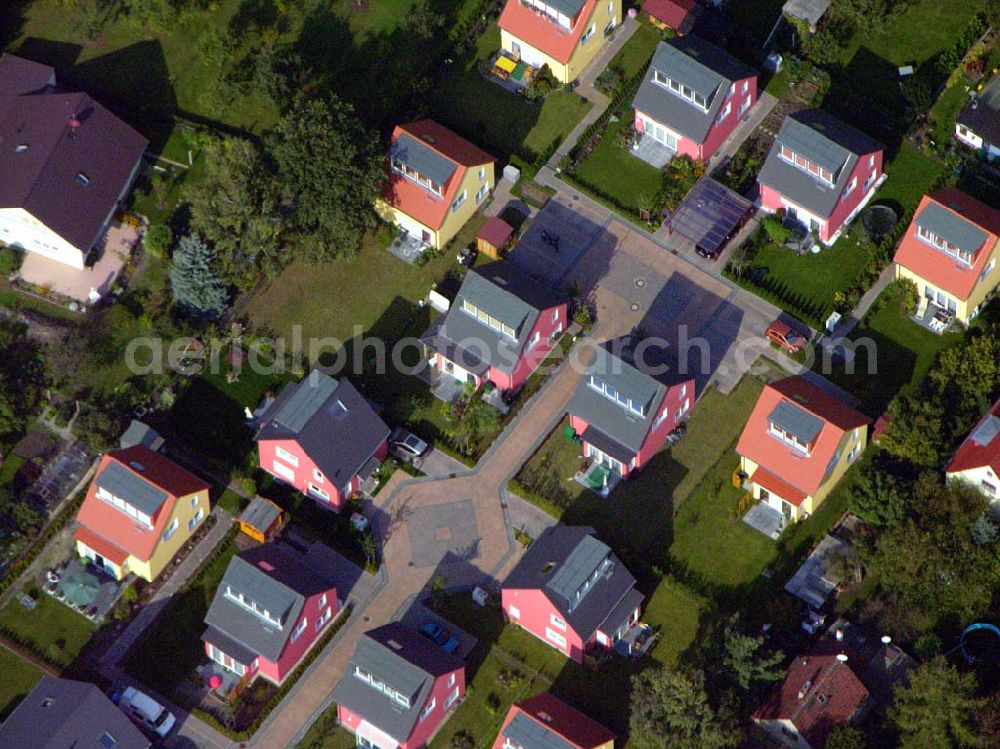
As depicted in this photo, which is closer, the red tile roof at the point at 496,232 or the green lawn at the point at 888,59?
the red tile roof at the point at 496,232

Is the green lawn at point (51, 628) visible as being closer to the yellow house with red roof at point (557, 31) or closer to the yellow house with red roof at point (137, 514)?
the yellow house with red roof at point (137, 514)

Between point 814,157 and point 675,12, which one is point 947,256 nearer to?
point 814,157

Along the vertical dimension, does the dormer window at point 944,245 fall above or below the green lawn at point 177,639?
above

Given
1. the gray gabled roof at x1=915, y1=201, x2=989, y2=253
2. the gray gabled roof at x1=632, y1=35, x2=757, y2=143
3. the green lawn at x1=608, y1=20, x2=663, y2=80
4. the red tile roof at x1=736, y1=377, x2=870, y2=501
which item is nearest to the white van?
the red tile roof at x1=736, y1=377, x2=870, y2=501

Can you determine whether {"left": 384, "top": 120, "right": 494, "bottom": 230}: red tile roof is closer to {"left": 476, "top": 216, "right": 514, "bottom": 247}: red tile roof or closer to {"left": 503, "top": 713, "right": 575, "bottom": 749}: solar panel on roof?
{"left": 476, "top": 216, "right": 514, "bottom": 247}: red tile roof

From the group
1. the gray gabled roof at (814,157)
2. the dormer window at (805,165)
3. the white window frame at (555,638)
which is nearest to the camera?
the white window frame at (555,638)

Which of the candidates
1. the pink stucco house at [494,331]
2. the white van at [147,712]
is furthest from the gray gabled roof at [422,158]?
the white van at [147,712]

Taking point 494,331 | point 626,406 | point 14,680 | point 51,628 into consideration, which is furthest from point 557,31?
point 14,680
